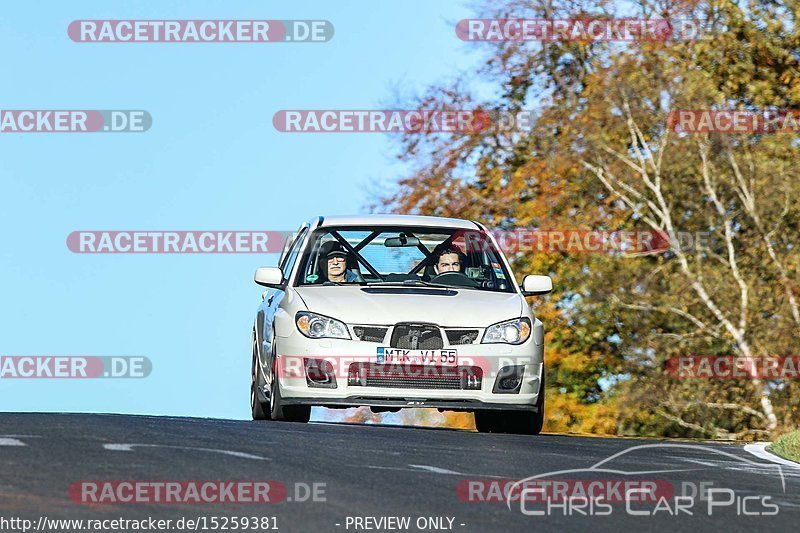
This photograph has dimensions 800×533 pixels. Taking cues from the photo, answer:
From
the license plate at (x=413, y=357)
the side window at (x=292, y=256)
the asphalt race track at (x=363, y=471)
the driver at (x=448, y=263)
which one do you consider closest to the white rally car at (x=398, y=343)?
the license plate at (x=413, y=357)

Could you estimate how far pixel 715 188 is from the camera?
3750 centimetres

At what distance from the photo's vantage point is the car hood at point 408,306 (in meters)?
14.4

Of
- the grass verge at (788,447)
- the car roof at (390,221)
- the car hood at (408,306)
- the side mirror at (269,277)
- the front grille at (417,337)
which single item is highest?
the car roof at (390,221)

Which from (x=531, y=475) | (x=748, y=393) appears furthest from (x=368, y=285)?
(x=748, y=393)

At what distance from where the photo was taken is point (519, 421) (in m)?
15.3

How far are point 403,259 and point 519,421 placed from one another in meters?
2.21

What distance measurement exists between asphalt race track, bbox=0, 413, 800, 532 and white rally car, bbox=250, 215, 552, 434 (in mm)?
566

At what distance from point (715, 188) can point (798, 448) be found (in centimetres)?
2455

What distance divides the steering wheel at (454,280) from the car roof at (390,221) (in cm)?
67

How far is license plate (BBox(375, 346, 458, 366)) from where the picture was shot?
46.7ft

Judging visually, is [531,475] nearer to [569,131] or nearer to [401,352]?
[401,352]

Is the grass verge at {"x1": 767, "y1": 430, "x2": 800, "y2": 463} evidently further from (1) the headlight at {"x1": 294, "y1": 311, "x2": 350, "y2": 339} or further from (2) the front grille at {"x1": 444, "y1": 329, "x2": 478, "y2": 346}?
(1) the headlight at {"x1": 294, "y1": 311, "x2": 350, "y2": 339}

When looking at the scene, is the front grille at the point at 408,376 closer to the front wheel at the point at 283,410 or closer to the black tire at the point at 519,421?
the front wheel at the point at 283,410

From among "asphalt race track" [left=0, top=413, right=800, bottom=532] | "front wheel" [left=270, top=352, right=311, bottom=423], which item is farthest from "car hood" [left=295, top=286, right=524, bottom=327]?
"asphalt race track" [left=0, top=413, right=800, bottom=532]
